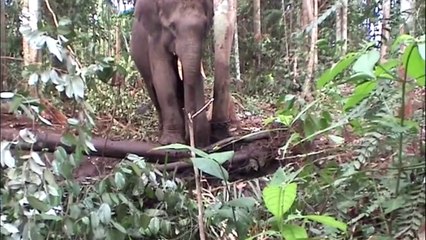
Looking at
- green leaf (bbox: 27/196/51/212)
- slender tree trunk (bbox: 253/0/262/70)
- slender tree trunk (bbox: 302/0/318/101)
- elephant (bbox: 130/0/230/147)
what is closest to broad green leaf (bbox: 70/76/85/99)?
green leaf (bbox: 27/196/51/212)

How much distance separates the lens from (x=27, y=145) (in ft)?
5.87

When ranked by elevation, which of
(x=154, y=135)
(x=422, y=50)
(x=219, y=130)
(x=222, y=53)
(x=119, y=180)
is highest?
(x=422, y=50)

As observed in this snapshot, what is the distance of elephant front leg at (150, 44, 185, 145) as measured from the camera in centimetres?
373

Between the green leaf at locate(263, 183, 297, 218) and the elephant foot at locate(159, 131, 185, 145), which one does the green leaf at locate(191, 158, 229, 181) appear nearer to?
the green leaf at locate(263, 183, 297, 218)

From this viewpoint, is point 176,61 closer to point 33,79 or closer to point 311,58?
point 311,58

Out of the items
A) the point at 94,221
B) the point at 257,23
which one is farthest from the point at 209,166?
the point at 257,23

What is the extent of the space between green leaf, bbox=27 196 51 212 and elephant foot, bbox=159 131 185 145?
1826mm

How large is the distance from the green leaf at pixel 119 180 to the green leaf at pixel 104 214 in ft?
0.25

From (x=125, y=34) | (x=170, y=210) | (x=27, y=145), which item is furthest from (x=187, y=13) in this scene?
(x=125, y=34)

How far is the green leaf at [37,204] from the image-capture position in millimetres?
1742

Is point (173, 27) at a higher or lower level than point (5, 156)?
higher

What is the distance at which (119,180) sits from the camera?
220cm

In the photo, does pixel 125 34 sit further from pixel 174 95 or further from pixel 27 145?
pixel 27 145

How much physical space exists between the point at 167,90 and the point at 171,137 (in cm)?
28
